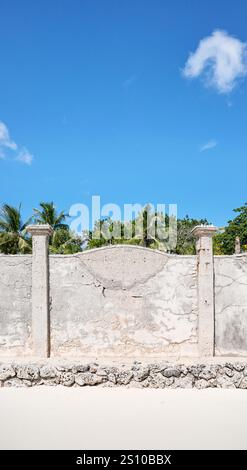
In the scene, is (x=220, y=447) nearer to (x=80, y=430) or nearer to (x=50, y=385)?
(x=80, y=430)

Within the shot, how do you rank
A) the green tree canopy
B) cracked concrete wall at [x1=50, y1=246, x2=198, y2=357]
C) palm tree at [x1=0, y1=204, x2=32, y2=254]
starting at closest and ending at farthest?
1. cracked concrete wall at [x1=50, y1=246, x2=198, y2=357]
2. palm tree at [x1=0, y1=204, x2=32, y2=254]
3. the green tree canopy

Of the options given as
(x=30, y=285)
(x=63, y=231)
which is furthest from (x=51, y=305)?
(x=63, y=231)

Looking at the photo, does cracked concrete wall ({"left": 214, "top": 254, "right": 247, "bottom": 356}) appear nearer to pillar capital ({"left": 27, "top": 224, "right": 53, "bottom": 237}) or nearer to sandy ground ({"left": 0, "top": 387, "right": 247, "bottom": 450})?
sandy ground ({"left": 0, "top": 387, "right": 247, "bottom": 450})

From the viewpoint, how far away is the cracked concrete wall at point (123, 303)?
7.39m

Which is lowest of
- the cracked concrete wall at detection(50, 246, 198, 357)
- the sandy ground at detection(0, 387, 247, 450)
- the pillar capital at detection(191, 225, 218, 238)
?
the sandy ground at detection(0, 387, 247, 450)

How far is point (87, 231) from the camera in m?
24.4

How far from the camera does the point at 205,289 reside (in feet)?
24.3

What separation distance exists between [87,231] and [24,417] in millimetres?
19820

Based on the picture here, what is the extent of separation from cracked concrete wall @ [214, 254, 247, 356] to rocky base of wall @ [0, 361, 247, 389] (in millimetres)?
1249

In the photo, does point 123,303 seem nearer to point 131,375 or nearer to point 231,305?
point 131,375

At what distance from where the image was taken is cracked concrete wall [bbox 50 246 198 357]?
7.39 meters

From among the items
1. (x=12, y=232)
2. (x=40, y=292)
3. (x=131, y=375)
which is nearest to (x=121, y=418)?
(x=131, y=375)

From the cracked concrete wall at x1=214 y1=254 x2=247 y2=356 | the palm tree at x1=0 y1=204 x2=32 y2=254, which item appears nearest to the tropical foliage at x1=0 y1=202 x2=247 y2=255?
the palm tree at x1=0 y1=204 x2=32 y2=254

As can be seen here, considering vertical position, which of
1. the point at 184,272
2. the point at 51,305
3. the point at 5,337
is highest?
the point at 184,272
